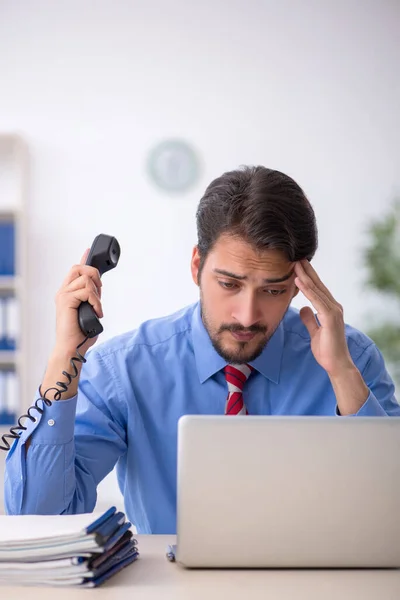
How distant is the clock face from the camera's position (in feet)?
13.8

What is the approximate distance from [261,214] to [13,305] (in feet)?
8.34

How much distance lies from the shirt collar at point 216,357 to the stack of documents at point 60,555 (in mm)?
714

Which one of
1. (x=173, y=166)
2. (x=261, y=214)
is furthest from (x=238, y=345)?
(x=173, y=166)

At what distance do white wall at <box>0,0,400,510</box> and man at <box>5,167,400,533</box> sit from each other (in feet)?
7.98

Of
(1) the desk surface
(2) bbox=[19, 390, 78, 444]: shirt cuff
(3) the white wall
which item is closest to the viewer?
(1) the desk surface

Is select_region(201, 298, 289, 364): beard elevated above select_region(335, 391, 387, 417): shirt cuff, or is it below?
above

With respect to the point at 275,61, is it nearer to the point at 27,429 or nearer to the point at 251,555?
the point at 27,429

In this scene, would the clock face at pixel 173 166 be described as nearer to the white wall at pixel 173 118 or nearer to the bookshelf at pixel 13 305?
the white wall at pixel 173 118

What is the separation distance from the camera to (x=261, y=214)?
1624mm

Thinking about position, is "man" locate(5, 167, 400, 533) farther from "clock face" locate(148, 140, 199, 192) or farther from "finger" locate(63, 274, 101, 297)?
"clock face" locate(148, 140, 199, 192)

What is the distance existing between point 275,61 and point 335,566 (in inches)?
143

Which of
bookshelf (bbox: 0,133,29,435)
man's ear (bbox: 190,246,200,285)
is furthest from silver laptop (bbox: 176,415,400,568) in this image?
bookshelf (bbox: 0,133,29,435)

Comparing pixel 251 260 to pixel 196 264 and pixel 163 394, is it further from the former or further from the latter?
pixel 163 394

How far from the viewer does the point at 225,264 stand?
5.40 ft
